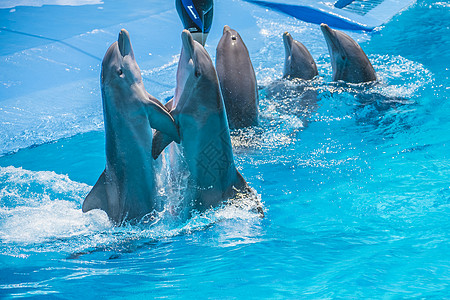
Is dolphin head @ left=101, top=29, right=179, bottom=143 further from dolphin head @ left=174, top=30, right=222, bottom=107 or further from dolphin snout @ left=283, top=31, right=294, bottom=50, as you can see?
dolphin snout @ left=283, top=31, right=294, bottom=50

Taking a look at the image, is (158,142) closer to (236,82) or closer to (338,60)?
(236,82)

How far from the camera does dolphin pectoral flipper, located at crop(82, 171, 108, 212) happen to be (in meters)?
4.09

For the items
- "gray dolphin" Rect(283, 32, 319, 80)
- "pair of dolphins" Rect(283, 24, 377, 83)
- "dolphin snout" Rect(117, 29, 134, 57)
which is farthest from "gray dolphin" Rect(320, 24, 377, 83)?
"dolphin snout" Rect(117, 29, 134, 57)

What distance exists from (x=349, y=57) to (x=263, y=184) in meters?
2.61

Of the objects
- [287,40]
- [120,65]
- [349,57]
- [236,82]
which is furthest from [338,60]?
[120,65]

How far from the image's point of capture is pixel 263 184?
Answer: 5.17 metres

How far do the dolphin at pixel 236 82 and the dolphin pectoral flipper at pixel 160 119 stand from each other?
1.98 m

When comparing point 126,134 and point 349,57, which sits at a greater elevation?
point 349,57

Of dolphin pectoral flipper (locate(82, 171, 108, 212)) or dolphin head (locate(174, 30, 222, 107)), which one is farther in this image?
dolphin pectoral flipper (locate(82, 171, 108, 212))

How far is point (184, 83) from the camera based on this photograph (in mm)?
Answer: 3979

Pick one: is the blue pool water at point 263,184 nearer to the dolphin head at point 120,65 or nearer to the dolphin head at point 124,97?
the dolphin head at point 124,97

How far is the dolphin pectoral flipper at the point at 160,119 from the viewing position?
3.74 m

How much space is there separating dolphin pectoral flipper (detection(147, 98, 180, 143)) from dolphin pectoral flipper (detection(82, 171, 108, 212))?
2.21 feet

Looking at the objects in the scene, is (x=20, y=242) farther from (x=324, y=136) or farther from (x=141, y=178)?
(x=324, y=136)
